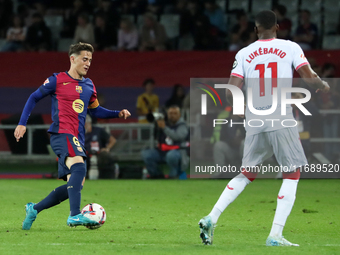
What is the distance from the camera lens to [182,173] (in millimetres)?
12141

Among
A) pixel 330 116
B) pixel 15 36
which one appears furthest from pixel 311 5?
pixel 15 36

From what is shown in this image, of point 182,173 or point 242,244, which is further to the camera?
point 182,173

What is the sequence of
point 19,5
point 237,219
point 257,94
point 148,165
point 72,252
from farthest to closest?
point 19,5
point 148,165
point 237,219
point 257,94
point 72,252

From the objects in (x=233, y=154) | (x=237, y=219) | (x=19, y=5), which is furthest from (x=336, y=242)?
(x=19, y=5)

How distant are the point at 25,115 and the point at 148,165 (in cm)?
637

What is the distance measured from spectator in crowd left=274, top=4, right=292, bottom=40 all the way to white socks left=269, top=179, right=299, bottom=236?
9.70 m

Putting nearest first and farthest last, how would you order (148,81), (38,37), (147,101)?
(148,81), (147,101), (38,37)

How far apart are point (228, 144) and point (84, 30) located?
17.4ft

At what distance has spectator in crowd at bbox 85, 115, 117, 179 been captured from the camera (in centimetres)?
1193

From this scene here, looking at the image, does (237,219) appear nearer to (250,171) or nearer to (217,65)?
(250,171)

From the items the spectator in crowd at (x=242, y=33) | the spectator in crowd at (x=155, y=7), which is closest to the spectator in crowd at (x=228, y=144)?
the spectator in crowd at (x=242, y=33)

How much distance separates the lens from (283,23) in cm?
1457

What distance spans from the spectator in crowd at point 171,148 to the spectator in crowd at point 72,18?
504 centimetres

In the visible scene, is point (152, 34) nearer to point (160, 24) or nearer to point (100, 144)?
point (160, 24)
